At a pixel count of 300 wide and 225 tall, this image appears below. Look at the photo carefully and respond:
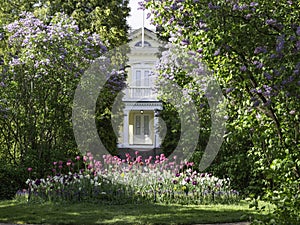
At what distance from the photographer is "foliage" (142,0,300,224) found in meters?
3.91

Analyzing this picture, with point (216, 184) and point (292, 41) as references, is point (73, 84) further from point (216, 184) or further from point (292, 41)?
point (292, 41)

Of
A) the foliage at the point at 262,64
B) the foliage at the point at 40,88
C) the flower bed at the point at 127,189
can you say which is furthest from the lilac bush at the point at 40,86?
the foliage at the point at 262,64

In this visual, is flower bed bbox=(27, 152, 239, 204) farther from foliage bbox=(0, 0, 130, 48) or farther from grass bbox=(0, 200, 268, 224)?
foliage bbox=(0, 0, 130, 48)

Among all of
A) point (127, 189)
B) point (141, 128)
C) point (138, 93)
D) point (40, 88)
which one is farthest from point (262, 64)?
point (141, 128)

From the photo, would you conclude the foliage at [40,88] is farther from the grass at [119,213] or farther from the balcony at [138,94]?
the balcony at [138,94]

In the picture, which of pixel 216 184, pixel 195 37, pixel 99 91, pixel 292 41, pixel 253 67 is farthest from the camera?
pixel 99 91

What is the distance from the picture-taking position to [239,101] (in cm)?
468

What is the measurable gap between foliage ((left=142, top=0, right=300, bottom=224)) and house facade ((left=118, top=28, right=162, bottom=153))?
17.6 m

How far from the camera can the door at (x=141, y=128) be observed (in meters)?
23.3

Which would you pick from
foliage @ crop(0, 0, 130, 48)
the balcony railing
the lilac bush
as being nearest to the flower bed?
the lilac bush

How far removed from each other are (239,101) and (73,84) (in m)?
6.52

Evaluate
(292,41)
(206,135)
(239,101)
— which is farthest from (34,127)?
(292,41)

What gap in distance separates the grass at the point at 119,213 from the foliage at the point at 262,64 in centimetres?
214

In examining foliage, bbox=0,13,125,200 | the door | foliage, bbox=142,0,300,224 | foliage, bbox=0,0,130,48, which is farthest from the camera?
the door
